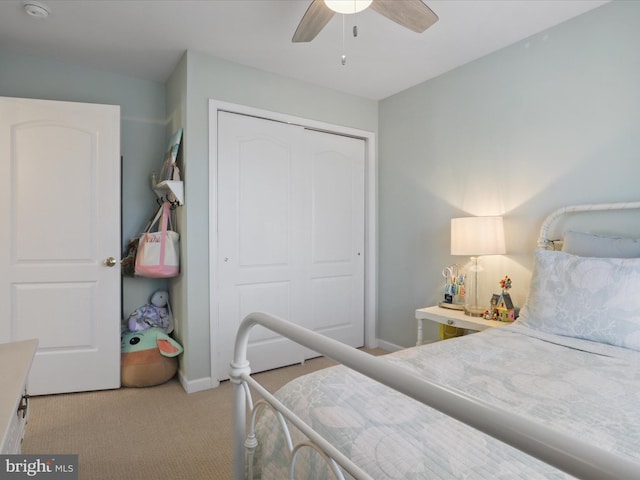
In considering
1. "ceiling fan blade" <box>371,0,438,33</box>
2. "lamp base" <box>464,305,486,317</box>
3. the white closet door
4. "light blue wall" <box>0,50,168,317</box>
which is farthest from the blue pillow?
"light blue wall" <box>0,50,168,317</box>

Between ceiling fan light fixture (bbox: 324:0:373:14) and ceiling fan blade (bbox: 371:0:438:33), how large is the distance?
5 centimetres

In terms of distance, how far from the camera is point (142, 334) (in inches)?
113

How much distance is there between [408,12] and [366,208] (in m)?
2.05

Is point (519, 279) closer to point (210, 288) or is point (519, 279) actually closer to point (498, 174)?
point (498, 174)

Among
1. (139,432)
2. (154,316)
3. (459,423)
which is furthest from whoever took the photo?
(154,316)

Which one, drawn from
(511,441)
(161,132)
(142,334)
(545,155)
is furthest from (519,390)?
(161,132)

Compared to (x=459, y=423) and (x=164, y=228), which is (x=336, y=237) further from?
(x=459, y=423)

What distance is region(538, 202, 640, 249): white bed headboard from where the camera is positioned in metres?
2.03

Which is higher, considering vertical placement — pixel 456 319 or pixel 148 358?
pixel 456 319

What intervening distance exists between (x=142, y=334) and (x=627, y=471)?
119 inches

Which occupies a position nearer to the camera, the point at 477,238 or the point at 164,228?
the point at 477,238

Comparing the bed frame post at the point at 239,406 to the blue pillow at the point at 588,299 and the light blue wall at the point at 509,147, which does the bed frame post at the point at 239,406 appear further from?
the light blue wall at the point at 509,147

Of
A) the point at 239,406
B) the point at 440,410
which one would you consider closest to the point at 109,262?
the point at 239,406

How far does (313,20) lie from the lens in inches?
74.2
